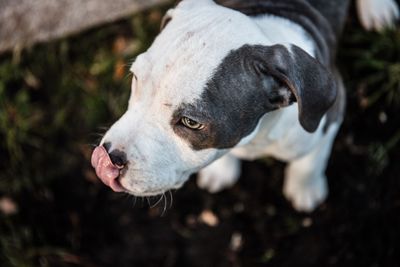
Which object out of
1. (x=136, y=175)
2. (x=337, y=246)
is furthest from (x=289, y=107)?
(x=337, y=246)

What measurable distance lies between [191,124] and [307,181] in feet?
5.17

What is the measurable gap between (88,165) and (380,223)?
2.15 meters

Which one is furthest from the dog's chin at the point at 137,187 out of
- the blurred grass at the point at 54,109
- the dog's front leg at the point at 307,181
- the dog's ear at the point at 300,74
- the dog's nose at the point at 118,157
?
the blurred grass at the point at 54,109

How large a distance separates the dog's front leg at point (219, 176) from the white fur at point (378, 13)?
4.48 feet

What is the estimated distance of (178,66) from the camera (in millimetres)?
2396

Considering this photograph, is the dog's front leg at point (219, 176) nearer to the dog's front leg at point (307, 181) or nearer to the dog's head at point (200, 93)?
the dog's front leg at point (307, 181)

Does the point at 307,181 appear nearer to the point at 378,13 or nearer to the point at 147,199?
the point at 147,199

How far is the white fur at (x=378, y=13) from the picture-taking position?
3984 millimetres

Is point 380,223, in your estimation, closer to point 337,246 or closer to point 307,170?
point 337,246

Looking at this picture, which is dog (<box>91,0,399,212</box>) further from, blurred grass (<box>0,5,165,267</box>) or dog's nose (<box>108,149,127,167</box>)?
blurred grass (<box>0,5,165,267</box>)

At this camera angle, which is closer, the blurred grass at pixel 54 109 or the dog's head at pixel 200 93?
the dog's head at pixel 200 93

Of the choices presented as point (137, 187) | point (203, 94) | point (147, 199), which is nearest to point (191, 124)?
point (203, 94)

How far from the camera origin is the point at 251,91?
2502 millimetres

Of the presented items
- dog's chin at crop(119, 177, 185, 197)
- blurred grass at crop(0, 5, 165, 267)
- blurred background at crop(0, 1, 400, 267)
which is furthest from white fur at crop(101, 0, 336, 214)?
blurred grass at crop(0, 5, 165, 267)
